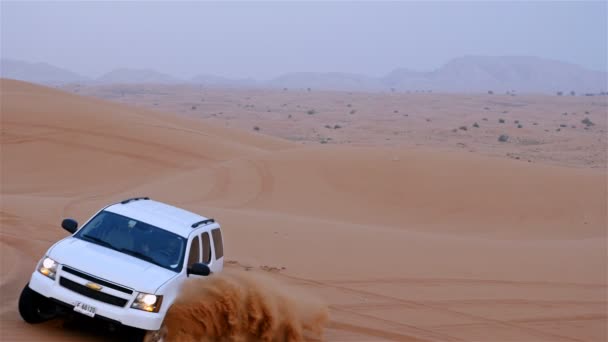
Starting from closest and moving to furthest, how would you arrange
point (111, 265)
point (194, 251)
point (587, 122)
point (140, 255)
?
point (111, 265) < point (140, 255) < point (194, 251) < point (587, 122)

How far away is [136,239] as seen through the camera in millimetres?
8188

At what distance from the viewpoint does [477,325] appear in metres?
9.83

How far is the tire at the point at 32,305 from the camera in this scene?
768 centimetres

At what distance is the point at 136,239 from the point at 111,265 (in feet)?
2.54

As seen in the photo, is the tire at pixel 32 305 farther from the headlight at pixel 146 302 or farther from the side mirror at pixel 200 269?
the side mirror at pixel 200 269

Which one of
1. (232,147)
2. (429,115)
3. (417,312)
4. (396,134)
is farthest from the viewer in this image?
(429,115)

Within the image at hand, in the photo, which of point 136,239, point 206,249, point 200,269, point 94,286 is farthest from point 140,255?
Result: point 206,249

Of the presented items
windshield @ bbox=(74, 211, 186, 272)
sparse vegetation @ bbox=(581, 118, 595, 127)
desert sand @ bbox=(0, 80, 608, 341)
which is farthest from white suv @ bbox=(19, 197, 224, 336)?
sparse vegetation @ bbox=(581, 118, 595, 127)

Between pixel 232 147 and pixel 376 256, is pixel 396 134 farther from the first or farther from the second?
pixel 376 256

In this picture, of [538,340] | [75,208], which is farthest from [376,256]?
[75,208]

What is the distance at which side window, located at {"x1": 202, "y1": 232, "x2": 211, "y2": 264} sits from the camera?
8.63m

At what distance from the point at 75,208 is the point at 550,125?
4764 centimetres

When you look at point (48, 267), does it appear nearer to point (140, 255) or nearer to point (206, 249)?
point (140, 255)

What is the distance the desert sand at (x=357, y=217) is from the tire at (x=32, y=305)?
109mm
